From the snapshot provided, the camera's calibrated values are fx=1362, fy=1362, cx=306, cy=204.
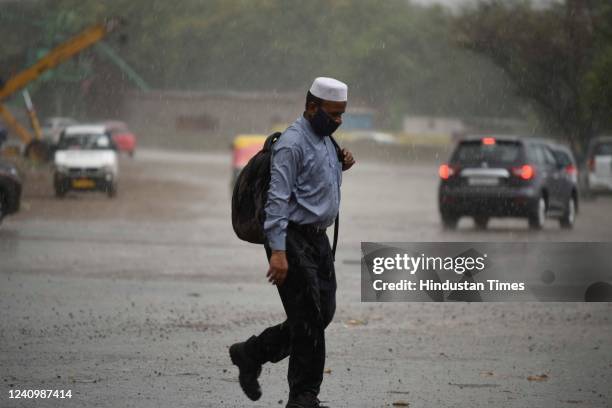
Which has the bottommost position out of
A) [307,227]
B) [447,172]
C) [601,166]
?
[601,166]

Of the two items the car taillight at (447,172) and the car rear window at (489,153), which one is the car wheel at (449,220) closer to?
the car taillight at (447,172)

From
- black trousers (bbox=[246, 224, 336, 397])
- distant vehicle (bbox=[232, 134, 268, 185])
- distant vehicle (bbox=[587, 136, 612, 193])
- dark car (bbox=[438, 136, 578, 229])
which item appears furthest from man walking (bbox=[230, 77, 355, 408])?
distant vehicle (bbox=[232, 134, 268, 185])

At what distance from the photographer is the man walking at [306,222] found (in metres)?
6.59

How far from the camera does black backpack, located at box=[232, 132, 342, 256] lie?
22.0 feet

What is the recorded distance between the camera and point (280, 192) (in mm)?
6574

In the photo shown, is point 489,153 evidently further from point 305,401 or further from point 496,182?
point 305,401

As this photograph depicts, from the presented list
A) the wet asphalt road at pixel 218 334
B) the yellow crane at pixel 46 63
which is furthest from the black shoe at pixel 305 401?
the yellow crane at pixel 46 63

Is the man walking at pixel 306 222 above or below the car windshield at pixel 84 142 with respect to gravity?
above

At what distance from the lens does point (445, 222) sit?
77.5 ft

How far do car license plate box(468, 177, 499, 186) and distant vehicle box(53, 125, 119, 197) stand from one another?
11995 mm

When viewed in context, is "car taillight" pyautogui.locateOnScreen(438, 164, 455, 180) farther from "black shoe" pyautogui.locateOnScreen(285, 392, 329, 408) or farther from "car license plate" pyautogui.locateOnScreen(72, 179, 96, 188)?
"black shoe" pyautogui.locateOnScreen(285, 392, 329, 408)

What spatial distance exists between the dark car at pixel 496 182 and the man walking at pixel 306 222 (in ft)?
53.6

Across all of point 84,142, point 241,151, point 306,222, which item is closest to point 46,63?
point 241,151

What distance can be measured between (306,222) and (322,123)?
0.49m
